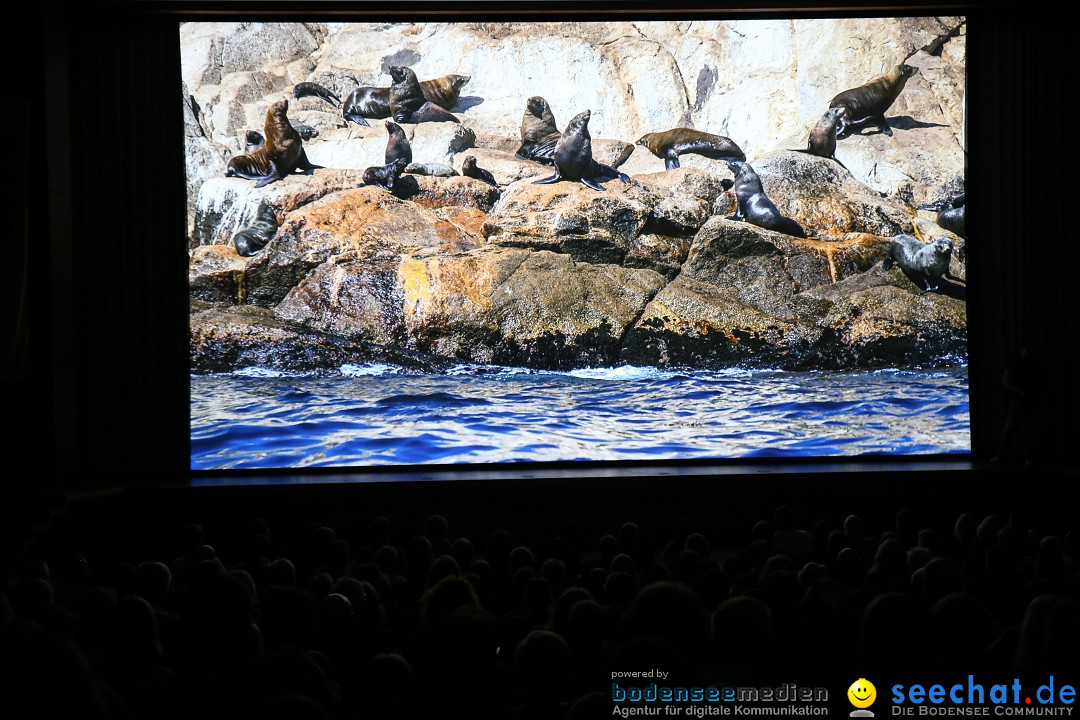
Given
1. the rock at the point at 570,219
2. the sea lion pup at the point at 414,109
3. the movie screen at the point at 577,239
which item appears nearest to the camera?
the movie screen at the point at 577,239

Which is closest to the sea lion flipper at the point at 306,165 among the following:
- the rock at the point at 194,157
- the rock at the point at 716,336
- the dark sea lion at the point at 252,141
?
the dark sea lion at the point at 252,141

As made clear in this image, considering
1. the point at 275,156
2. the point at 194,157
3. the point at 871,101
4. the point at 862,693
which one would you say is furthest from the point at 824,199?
the point at 862,693

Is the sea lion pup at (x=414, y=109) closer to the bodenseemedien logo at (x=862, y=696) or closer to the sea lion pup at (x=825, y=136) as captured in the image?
the sea lion pup at (x=825, y=136)

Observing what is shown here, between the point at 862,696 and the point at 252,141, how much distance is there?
6616 millimetres

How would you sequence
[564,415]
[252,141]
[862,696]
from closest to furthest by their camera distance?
1. [862,696]
2. [564,415]
3. [252,141]

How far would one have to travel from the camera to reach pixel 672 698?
5.31 ft

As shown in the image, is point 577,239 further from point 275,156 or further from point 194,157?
point 194,157

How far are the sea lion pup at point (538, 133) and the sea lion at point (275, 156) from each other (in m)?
1.71

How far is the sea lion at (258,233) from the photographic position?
23.5 feet

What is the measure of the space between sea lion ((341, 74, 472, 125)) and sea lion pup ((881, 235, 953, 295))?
377 centimetres

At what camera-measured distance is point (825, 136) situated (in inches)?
293

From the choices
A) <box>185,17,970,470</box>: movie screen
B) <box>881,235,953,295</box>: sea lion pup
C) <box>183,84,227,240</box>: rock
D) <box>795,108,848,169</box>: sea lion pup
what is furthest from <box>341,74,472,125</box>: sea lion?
<box>881,235,953,295</box>: sea lion pup

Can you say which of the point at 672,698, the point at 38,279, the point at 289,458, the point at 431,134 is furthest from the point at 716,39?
the point at 672,698

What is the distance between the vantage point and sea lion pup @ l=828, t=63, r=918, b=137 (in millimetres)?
7383
